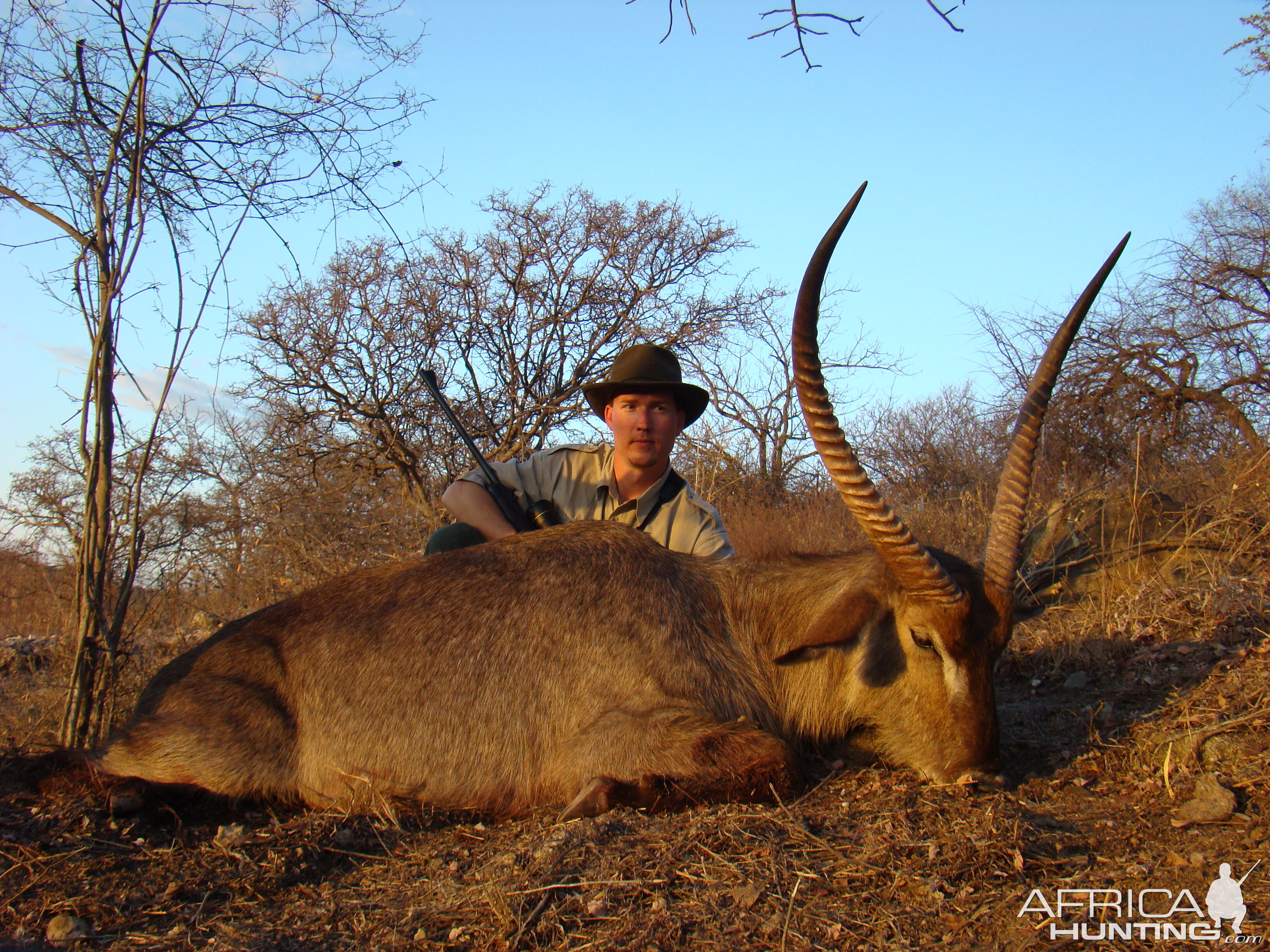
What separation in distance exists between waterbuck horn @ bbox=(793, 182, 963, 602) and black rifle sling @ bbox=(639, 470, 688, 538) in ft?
6.32

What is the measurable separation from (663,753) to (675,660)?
0.45 metres

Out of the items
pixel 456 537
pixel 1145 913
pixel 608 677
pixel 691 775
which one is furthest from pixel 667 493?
pixel 1145 913

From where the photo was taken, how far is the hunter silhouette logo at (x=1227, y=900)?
2.17 meters

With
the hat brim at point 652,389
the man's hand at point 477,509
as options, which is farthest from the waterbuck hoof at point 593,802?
the hat brim at point 652,389

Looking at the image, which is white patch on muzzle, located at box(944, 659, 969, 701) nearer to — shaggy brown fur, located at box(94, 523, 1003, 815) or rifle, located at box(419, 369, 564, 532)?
shaggy brown fur, located at box(94, 523, 1003, 815)

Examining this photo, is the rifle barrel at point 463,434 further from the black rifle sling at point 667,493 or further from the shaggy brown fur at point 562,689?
the shaggy brown fur at point 562,689

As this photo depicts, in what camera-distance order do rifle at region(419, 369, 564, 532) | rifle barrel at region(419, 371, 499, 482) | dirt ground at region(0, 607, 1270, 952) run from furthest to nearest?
rifle barrel at region(419, 371, 499, 482) < rifle at region(419, 369, 564, 532) < dirt ground at region(0, 607, 1270, 952)

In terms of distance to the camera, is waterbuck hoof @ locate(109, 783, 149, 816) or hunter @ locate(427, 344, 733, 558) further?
hunter @ locate(427, 344, 733, 558)

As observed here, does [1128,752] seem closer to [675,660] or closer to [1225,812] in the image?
[1225,812]

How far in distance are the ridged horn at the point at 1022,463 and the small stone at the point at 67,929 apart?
3099 mm

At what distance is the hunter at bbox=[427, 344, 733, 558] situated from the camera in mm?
5055

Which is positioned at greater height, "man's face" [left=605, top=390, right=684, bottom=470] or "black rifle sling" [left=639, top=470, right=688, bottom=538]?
"man's face" [left=605, top=390, right=684, bottom=470]

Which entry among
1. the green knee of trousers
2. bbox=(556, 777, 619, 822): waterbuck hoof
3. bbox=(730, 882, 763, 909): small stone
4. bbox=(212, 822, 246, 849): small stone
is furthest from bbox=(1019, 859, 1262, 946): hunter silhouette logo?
the green knee of trousers

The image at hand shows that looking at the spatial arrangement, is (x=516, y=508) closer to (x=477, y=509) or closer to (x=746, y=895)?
(x=477, y=509)
